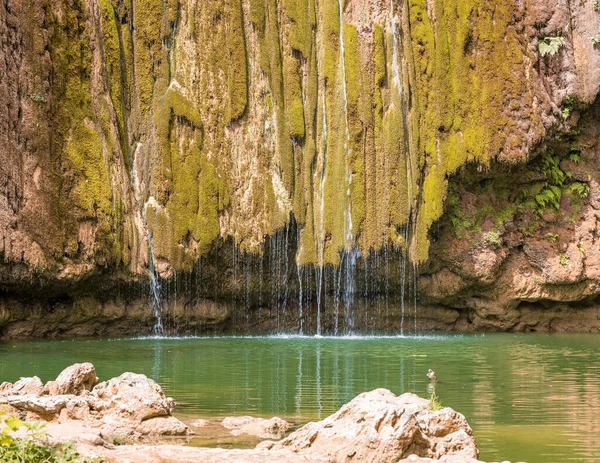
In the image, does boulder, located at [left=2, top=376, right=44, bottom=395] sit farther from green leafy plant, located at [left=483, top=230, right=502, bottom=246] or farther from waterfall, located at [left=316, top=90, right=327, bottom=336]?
green leafy plant, located at [left=483, top=230, right=502, bottom=246]

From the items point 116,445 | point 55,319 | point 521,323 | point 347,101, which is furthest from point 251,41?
point 116,445

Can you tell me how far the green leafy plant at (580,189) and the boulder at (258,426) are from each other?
1870 centimetres

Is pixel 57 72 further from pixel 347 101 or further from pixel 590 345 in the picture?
pixel 590 345

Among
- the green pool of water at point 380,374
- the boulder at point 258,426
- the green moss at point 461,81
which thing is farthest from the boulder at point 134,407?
the green moss at point 461,81

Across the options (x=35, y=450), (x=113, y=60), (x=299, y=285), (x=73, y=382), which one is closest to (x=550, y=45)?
(x=299, y=285)

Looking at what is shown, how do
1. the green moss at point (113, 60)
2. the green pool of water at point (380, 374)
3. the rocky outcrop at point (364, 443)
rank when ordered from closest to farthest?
the rocky outcrop at point (364, 443), the green pool of water at point (380, 374), the green moss at point (113, 60)

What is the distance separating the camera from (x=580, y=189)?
90.2ft

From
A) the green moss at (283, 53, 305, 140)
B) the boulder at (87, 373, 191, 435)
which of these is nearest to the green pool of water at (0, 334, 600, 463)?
the boulder at (87, 373, 191, 435)

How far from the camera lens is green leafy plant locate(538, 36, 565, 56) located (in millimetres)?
26459

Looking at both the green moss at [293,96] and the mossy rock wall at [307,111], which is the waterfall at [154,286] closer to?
the mossy rock wall at [307,111]

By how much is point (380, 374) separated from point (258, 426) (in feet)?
20.0

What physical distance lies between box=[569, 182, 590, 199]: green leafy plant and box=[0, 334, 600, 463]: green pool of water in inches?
186

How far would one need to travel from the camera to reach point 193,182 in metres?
26.1

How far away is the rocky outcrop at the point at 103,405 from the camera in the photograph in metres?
10.5
